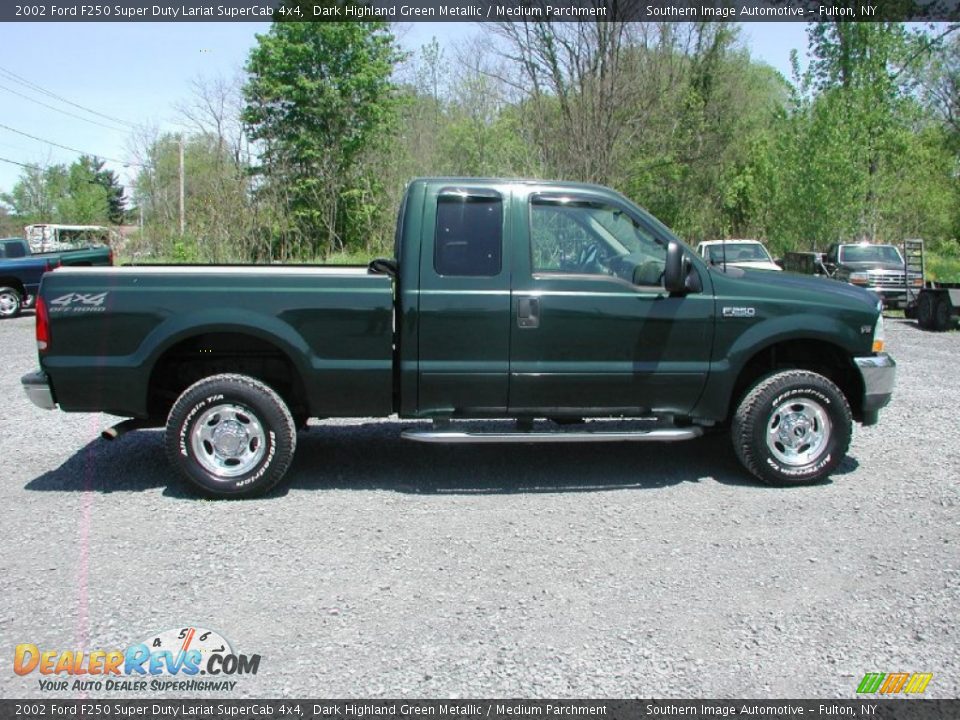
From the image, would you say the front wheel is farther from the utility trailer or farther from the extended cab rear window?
the utility trailer

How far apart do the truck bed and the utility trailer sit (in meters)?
13.9

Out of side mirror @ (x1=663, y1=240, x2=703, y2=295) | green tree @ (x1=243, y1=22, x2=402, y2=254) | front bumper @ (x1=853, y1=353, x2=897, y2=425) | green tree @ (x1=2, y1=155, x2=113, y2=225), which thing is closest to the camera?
side mirror @ (x1=663, y1=240, x2=703, y2=295)

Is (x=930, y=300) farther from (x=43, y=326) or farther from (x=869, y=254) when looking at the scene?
Result: (x=43, y=326)

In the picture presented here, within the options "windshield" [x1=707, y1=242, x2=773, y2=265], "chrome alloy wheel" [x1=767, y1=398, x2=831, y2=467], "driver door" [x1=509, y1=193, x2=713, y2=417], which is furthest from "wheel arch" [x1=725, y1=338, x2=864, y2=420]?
"windshield" [x1=707, y1=242, x2=773, y2=265]

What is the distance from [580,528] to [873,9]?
29.5 m

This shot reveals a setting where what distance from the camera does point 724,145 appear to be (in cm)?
3381

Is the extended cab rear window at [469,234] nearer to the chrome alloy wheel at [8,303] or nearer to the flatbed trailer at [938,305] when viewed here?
the flatbed trailer at [938,305]

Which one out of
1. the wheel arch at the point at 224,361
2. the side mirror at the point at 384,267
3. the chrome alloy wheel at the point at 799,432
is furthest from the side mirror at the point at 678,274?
the wheel arch at the point at 224,361

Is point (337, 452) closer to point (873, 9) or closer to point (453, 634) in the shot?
point (453, 634)

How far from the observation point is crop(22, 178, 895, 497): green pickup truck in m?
5.11

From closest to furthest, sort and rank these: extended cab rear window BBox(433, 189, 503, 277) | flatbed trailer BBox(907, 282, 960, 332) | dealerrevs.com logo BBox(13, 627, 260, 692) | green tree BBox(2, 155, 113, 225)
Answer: dealerrevs.com logo BBox(13, 627, 260, 692), extended cab rear window BBox(433, 189, 503, 277), flatbed trailer BBox(907, 282, 960, 332), green tree BBox(2, 155, 113, 225)

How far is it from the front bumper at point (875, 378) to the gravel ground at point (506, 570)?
23.7 inches

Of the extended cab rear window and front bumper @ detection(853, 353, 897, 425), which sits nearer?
the extended cab rear window

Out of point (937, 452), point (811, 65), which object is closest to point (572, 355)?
point (937, 452)
